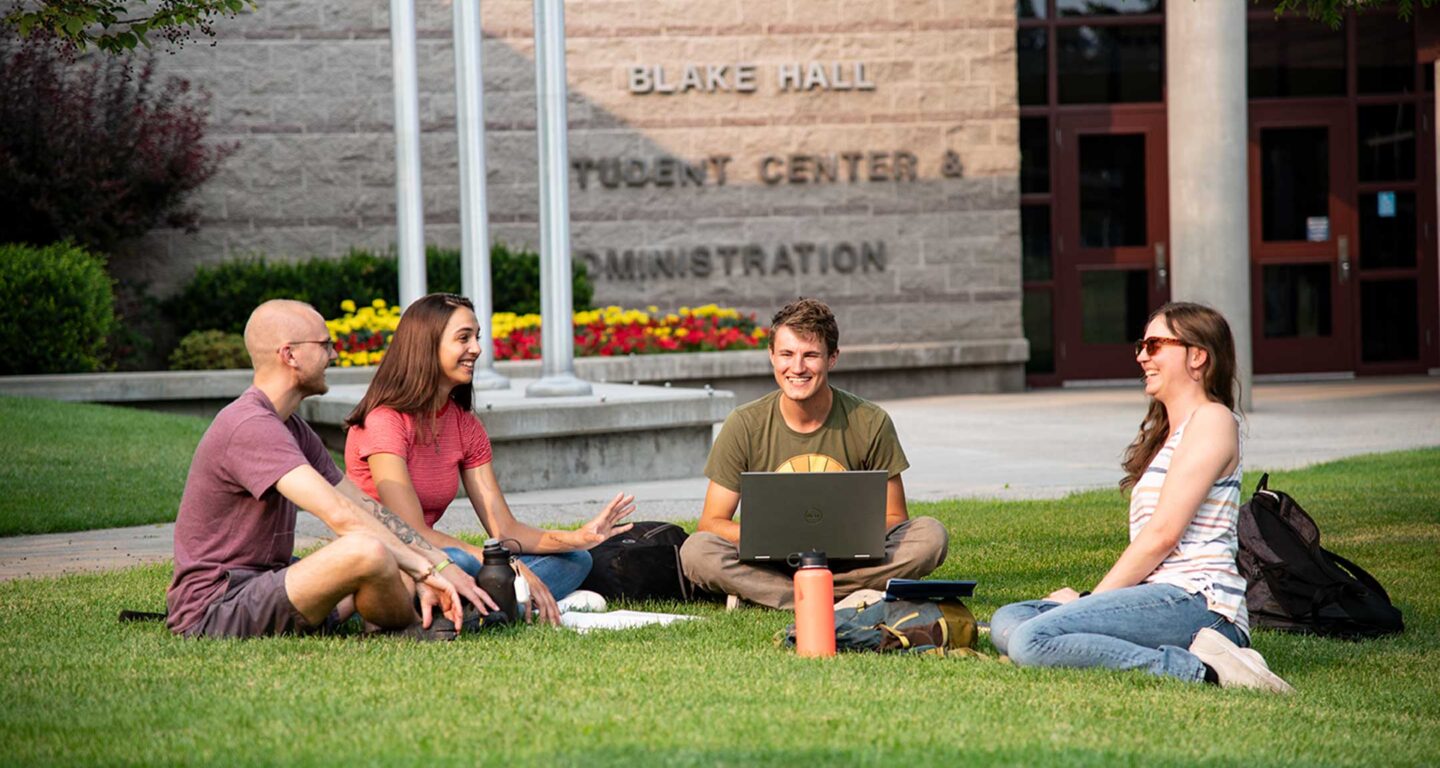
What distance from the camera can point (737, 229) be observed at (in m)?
20.0

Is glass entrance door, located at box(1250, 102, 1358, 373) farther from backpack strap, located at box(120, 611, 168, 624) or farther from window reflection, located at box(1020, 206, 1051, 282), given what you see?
backpack strap, located at box(120, 611, 168, 624)

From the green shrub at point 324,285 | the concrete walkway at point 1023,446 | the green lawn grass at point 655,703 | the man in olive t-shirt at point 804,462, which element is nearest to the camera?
the green lawn grass at point 655,703

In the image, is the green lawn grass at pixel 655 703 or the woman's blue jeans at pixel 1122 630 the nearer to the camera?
the green lawn grass at pixel 655 703

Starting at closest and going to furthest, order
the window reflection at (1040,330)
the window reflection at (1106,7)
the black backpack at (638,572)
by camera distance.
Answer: the black backpack at (638,572)
the window reflection at (1106,7)
the window reflection at (1040,330)

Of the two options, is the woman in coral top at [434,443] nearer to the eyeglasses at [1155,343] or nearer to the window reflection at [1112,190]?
the eyeglasses at [1155,343]

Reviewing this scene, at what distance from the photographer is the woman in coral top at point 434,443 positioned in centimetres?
671

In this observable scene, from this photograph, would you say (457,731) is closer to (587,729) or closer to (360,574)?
(587,729)

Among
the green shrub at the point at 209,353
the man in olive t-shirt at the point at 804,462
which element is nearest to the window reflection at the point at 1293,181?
the green shrub at the point at 209,353

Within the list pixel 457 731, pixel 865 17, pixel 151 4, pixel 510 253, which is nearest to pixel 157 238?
pixel 151 4

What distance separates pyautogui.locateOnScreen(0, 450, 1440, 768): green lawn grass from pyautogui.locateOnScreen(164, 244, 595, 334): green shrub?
11.1 meters

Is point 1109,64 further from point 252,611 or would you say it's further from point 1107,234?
point 252,611

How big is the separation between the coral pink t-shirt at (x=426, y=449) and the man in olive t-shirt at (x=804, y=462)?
3.19 feet

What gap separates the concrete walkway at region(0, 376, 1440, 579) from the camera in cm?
983

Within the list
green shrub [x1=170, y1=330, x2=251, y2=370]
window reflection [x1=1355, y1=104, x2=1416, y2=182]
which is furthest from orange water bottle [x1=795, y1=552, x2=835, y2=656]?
window reflection [x1=1355, y1=104, x2=1416, y2=182]
